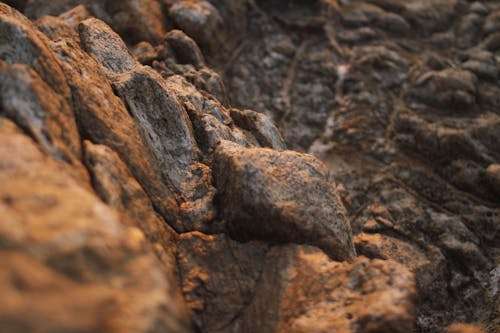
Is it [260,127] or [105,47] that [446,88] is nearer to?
[260,127]

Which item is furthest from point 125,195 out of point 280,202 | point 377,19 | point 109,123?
point 377,19

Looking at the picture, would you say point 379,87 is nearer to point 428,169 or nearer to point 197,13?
point 428,169

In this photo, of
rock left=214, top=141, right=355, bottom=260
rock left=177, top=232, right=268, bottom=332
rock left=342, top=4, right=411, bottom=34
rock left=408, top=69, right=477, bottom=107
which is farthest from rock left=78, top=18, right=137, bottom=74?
rock left=342, top=4, right=411, bottom=34

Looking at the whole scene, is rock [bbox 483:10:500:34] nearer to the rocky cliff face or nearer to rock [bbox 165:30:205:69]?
the rocky cliff face

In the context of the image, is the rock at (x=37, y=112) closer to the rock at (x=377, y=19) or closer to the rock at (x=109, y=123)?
the rock at (x=109, y=123)

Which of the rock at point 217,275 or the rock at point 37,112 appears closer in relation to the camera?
the rock at point 37,112

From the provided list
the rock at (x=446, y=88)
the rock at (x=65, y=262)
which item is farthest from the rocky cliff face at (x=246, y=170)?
the rock at (x=446, y=88)

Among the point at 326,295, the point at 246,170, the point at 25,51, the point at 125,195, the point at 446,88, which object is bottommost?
the point at 446,88
